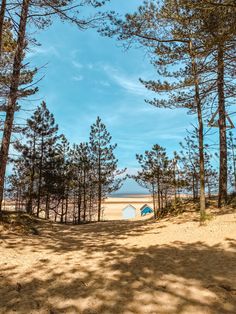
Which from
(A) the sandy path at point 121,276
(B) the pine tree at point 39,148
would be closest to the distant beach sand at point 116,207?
(B) the pine tree at point 39,148

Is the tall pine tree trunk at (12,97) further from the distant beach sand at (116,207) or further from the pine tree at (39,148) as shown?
the distant beach sand at (116,207)

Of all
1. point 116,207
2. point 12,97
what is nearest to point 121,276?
point 12,97

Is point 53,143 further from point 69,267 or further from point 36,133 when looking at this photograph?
point 69,267

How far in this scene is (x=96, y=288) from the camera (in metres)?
4.32

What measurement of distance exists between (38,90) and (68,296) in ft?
36.7

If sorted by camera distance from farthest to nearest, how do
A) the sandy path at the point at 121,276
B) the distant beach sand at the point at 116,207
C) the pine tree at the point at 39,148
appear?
1. the distant beach sand at the point at 116,207
2. the pine tree at the point at 39,148
3. the sandy path at the point at 121,276

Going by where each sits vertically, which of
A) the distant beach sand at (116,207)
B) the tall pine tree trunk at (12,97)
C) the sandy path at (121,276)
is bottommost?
the distant beach sand at (116,207)

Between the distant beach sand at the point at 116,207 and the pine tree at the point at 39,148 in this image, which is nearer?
the pine tree at the point at 39,148

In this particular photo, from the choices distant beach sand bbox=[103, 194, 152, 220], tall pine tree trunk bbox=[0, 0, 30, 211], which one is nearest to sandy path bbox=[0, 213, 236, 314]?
tall pine tree trunk bbox=[0, 0, 30, 211]

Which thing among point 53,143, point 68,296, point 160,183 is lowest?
point 68,296

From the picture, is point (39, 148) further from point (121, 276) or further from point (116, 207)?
point (116, 207)

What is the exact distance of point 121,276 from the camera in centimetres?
479

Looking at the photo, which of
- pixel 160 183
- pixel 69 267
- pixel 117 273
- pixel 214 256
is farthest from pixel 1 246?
pixel 160 183

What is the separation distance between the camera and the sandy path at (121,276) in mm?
3732
